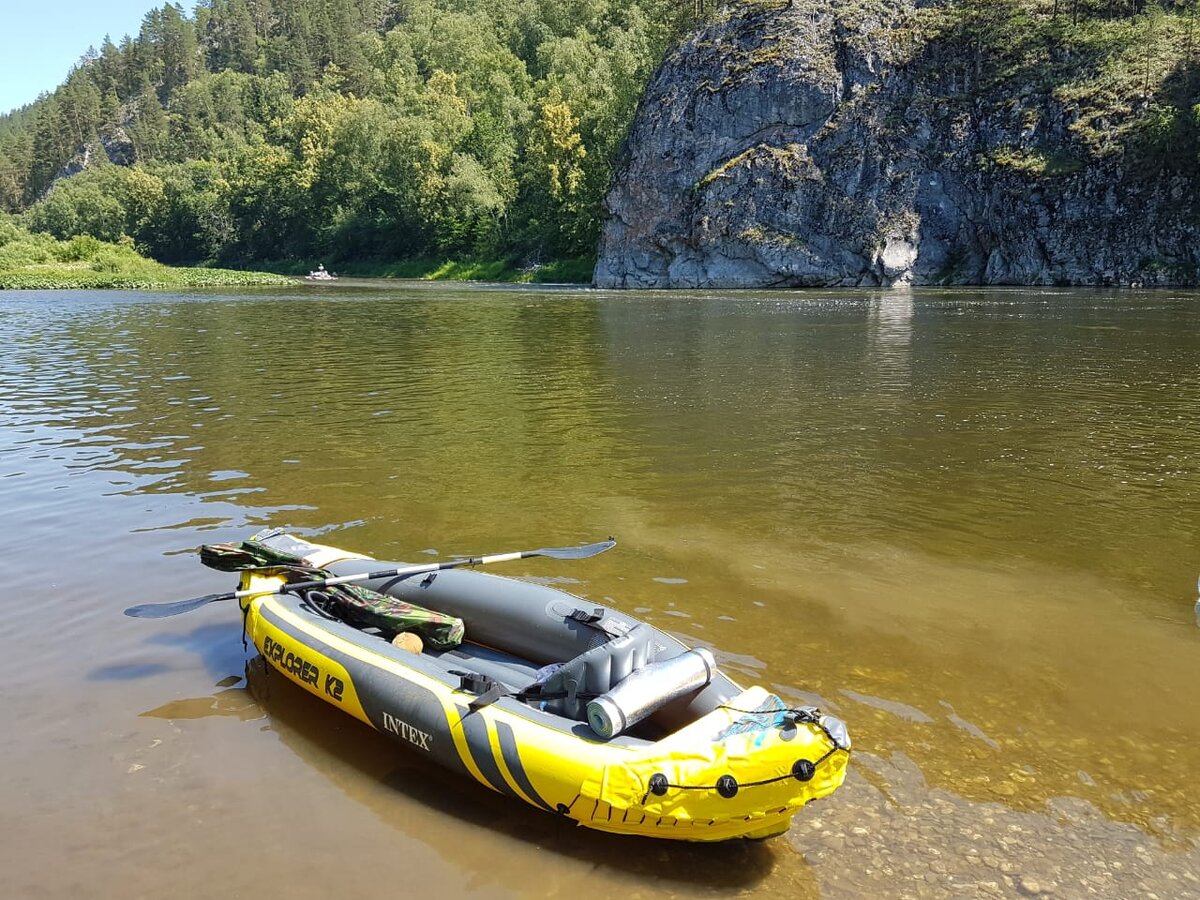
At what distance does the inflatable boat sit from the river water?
38cm

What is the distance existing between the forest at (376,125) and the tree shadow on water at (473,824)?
54.4 metres

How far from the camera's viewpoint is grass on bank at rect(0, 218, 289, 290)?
63750 millimetres

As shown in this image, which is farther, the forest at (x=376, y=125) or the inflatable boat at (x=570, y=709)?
the forest at (x=376, y=125)

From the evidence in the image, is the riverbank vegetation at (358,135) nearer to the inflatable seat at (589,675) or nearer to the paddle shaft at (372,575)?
the paddle shaft at (372,575)

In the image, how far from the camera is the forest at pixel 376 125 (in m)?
71.5

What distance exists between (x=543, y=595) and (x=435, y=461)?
6691 mm

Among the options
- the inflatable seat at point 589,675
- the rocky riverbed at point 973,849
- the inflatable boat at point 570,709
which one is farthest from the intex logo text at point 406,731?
the rocky riverbed at point 973,849

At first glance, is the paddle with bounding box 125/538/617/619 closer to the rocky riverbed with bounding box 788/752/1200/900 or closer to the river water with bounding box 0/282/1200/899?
the river water with bounding box 0/282/1200/899

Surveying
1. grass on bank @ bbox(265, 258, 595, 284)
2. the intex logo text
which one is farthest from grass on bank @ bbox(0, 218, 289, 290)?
the intex logo text

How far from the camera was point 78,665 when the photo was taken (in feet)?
22.0

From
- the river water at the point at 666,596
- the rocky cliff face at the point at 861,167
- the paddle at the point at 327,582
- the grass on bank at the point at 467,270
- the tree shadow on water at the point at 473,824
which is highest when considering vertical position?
the rocky cliff face at the point at 861,167

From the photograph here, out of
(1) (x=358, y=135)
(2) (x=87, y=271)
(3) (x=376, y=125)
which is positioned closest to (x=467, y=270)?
(3) (x=376, y=125)

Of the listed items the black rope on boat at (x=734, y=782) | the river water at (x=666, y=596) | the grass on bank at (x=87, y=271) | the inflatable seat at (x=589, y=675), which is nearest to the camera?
the black rope on boat at (x=734, y=782)

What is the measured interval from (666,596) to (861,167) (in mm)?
53801
